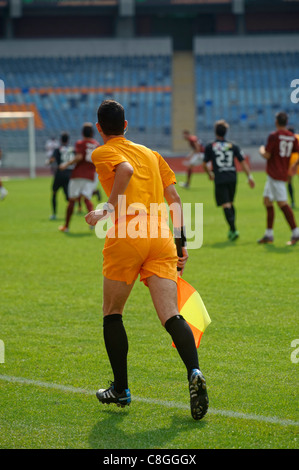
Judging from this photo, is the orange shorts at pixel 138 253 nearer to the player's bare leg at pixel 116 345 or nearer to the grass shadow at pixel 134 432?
the player's bare leg at pixel 116 345

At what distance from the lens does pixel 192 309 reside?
461 centimetres

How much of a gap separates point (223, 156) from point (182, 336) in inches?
316

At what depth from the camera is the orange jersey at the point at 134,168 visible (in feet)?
13.2

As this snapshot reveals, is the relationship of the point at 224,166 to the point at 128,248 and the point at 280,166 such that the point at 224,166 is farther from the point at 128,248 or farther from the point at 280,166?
the point at 128,248

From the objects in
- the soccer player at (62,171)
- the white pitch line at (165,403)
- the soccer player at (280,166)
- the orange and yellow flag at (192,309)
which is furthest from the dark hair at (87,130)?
the orange and yellow flag at (192,309)

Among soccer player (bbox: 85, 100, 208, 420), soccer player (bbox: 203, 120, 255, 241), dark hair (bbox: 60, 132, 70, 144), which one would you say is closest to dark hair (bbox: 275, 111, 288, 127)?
soccer player (bbox: 203, 120, 255, 241)

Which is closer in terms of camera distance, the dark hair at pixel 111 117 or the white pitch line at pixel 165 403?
the white pitch line at pixel 165 403

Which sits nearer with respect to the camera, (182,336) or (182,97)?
(182,336)

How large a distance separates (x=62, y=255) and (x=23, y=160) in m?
27.2

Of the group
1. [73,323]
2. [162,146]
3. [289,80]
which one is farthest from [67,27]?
[73,323]

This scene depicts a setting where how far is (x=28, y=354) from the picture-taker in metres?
5.47

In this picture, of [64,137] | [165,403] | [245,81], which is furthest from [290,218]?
[245,81]

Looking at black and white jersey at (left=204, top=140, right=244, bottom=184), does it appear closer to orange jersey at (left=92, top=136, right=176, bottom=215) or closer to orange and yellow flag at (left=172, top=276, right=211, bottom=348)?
orange and yellow flag at (left=172, top=276, right=211, bottom=348)

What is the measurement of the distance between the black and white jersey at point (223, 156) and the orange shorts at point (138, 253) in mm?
7740
